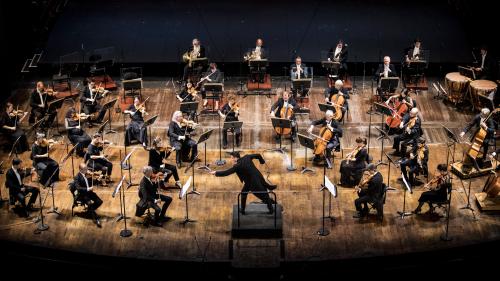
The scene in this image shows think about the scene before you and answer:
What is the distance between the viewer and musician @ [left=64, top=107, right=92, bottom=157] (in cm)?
1591

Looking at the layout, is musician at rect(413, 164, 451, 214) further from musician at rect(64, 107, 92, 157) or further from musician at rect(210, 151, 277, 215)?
musician at rect(64, 107, 92, 157)

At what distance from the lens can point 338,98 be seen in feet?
55.1

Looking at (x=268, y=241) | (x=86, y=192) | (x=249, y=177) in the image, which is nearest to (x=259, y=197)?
(x=249, y=177)

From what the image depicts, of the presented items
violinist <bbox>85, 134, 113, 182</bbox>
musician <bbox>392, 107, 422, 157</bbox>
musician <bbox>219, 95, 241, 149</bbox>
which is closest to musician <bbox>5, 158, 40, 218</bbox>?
violinist <bbox>85, 134, 113, 182</bbox>

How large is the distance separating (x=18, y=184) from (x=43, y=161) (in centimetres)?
105

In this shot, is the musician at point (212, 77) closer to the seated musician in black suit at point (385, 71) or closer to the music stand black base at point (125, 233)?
the seated musician in black suit at point (385, 71)

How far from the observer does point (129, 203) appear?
1457 cm

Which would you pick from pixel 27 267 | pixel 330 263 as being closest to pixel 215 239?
pixel 330 263

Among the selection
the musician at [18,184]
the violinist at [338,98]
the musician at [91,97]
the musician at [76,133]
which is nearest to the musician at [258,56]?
the violinist at [338,98]

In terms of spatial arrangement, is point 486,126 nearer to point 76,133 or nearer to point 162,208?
point 162,208

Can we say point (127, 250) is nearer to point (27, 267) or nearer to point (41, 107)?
point (27, 267)

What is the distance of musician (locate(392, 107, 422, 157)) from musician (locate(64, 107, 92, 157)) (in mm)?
5777

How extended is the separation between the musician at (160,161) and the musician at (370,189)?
127 inches

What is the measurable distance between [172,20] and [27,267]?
27.3 feet
